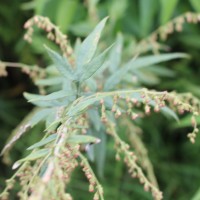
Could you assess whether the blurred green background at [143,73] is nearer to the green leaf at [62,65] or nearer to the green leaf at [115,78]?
the green leaf at [115,78]

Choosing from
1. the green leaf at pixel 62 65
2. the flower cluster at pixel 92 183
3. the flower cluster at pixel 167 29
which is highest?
the flower cluster at pixel 167 29

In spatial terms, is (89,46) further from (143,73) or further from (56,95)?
(143,73)

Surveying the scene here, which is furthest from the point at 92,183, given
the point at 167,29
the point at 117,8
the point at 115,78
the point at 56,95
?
the point at 117,8

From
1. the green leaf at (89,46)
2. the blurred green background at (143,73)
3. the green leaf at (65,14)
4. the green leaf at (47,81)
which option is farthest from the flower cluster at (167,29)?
the green leaf at (89,46)

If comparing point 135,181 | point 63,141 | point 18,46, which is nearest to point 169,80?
point 135,181

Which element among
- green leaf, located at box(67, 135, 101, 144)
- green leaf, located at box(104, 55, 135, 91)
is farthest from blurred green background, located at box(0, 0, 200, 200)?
green leaf, located at box(67, 135, 101, 144)

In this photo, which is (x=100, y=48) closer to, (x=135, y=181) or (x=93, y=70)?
(x=135, y=181)
